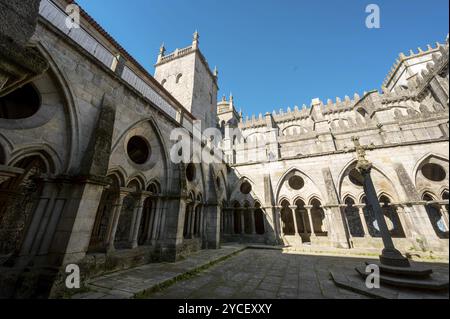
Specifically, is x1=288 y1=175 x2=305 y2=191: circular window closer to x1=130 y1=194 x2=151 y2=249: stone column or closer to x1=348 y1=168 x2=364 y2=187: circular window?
x1=348 y1=168 x2=364 y2=187: circular window

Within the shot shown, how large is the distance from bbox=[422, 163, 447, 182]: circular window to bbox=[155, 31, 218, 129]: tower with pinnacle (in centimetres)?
1601

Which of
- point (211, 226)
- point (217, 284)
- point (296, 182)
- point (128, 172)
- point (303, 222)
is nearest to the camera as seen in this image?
point (217, 284)

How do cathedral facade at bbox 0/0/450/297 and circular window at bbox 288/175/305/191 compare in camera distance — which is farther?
circular window at bbox 288/175/305/191

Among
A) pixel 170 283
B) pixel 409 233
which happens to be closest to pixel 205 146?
pixel 170 283

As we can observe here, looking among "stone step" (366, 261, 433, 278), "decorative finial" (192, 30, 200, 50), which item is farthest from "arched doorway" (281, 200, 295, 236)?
"decorative finial" (192, 30, 200, 50)

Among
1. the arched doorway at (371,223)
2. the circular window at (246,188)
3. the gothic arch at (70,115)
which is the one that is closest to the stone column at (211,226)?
the circular window at (246,188)

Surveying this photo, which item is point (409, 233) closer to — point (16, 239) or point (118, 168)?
point (118, 168)

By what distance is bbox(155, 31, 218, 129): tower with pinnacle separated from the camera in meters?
17.1

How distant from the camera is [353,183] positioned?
12883 millimetres

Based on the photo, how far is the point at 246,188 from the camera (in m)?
15.8

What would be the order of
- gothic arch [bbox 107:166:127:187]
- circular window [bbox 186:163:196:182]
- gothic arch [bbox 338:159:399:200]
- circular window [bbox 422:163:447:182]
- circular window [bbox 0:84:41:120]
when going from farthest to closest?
gothic arch [bbox 338:159:399:200] → circular window [bbox 186:163:196:182] → circular window [bbox 422:163:447:182] → gothic arch [bbox 107:166:127:187] → circular window [bbox 0:84:41:120]

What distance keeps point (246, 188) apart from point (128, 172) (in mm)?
11208

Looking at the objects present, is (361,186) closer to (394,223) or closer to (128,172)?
(394,223)

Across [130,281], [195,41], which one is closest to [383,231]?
[130,281]
